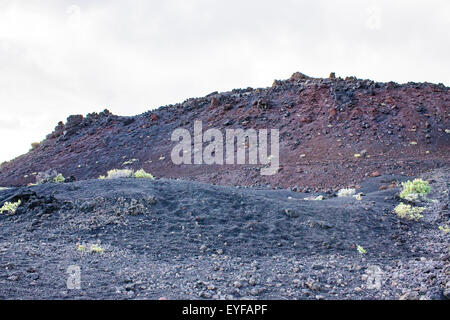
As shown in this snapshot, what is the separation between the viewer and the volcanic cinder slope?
16.2 meters

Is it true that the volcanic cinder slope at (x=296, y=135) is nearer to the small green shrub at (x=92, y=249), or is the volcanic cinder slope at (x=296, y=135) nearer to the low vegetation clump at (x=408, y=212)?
the low vegetation clump at (x=408, y=212)

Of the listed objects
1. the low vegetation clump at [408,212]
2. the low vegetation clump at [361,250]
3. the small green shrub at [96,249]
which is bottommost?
the low vegetation clump at [361,250]

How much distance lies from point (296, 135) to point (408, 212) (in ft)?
37.7

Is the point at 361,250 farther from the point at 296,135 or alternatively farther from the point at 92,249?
the point at 296,135

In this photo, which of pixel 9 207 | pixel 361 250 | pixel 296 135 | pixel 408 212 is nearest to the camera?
pixel 361 250

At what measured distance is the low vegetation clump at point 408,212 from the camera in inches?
339

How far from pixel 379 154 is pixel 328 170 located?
265 cm

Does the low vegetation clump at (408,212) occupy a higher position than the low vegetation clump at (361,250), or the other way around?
the low vegetation clump at (408,212)

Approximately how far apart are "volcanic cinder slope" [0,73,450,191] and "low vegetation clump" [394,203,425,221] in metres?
5.13

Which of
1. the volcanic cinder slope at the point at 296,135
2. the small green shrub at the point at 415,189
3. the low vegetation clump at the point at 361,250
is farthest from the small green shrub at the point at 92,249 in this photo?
the volcanic cinder slope at the point at 296,135

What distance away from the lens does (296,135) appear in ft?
65.4

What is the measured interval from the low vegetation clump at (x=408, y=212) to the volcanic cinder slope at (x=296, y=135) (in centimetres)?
513

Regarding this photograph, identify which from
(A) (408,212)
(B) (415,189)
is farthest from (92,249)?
(B) (415,189)
